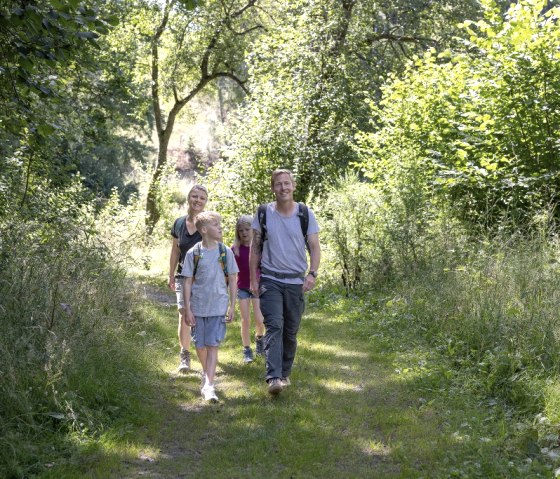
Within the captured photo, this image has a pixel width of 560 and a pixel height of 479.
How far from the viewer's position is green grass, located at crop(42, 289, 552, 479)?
536 cm

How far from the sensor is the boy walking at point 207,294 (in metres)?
7.32

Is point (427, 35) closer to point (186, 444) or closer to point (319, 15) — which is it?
point (319, 15)

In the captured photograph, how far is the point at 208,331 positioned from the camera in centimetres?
736

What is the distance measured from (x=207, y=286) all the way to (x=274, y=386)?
1183 mm

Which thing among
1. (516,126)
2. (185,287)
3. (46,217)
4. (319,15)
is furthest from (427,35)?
(185,287)

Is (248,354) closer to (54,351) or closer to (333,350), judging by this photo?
(333,350)

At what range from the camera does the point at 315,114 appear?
1786 cm

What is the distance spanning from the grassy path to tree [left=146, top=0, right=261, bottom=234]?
Result: 17486mm

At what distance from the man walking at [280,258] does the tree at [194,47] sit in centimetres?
1788

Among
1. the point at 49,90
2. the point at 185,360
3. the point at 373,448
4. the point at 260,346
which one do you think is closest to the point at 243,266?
the point at 260,346

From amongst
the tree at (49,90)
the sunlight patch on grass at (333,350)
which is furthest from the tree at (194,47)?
the sunlight patch on grass at (333,350)

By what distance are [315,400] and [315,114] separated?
11.6m

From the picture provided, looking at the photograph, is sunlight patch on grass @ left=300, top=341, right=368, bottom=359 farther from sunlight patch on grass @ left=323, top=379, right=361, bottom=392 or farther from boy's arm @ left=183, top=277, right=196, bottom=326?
boy's arm @ left=183, top=277, right=196, bottom=326

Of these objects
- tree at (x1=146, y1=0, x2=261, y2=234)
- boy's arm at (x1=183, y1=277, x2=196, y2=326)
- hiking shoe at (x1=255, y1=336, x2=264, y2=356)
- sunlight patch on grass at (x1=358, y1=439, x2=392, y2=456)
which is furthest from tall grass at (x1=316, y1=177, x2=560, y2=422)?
tree at (x1=146, y1=0, x2=261, y2=234)
